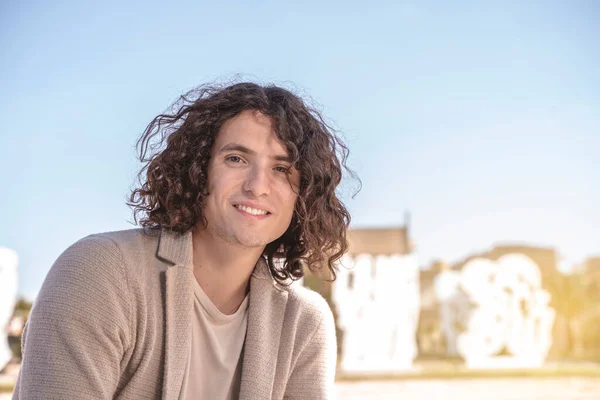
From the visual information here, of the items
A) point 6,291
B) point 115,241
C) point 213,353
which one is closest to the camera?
point 115,241

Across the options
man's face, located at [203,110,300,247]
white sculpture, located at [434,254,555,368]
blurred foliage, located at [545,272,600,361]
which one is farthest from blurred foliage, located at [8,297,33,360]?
blurred foliage, located at [545,272,600,361]

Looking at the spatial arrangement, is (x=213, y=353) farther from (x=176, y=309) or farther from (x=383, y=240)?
(x=383, y=240)

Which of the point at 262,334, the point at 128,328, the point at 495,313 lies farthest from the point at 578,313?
the point at 128,328

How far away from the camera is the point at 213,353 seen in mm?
1960

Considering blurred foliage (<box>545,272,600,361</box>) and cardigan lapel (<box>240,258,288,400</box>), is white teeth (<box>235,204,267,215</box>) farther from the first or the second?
blurred foliage (<box>545,272,600,361</box>)

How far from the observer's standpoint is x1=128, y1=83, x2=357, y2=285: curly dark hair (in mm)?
2086

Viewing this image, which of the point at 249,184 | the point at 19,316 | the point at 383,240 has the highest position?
the point at 383,240

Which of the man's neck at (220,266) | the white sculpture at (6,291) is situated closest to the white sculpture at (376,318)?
the white sculpture at (6,291)

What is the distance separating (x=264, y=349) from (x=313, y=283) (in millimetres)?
14971

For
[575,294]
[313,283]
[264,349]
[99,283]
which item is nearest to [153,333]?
[99,283]

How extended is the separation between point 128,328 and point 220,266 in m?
0.38

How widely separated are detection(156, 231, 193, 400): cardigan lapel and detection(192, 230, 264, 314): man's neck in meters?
0.11

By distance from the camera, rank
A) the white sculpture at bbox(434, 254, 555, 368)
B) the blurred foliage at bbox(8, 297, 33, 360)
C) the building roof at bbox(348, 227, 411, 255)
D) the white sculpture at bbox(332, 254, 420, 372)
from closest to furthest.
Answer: the white sculpture at bbox(332, 254, 420, 372)
the white sculpture at bbox(434, 254, 555, 368)
the blurred foliage at bbox(8, 297, 33, 360)
the building roof at bbox(348, 227, 411, 255)

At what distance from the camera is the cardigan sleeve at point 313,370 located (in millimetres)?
2127
